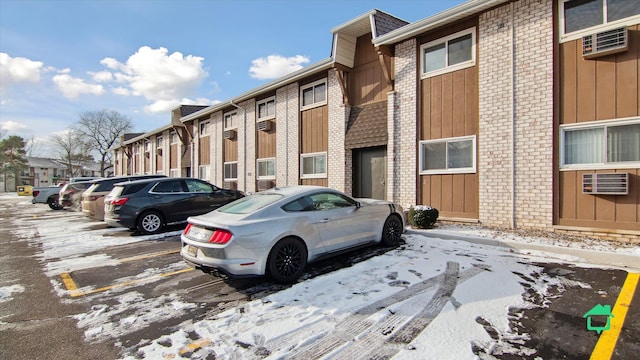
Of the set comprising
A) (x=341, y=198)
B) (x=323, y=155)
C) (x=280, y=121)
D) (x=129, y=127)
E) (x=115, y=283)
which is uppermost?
(x=129, y=127)

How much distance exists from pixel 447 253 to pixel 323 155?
739 cm

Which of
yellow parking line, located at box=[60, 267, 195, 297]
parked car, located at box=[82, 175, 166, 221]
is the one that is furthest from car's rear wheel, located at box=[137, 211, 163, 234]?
yellow parking line, located at box=[60, 267, 195, 297]

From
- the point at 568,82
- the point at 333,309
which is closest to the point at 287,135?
the point at 568,82

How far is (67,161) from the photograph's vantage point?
65438mm

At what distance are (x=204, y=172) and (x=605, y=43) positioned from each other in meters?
19.3

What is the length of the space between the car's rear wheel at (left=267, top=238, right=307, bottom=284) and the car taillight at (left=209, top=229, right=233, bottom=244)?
2.08ft

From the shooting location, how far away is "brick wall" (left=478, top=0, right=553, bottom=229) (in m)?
7.16

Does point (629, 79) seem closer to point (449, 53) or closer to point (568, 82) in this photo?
point (568, 82)

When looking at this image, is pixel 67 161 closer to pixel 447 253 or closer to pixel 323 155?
pixel 323 155

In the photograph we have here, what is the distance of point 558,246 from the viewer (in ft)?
19.0

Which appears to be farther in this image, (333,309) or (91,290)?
(91,290)

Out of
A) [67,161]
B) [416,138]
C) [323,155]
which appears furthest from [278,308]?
[67,161]

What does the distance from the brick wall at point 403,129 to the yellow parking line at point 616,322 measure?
5.49 metres

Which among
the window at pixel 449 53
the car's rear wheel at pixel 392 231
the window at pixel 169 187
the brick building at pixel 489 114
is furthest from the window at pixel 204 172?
the car's rear wheel at pixel 392 231
